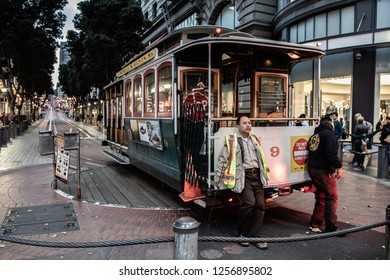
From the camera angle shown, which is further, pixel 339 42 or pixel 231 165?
pixel 339 42

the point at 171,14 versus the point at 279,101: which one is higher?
the point at 171,14

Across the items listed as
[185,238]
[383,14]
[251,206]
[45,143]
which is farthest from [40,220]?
[383,14]

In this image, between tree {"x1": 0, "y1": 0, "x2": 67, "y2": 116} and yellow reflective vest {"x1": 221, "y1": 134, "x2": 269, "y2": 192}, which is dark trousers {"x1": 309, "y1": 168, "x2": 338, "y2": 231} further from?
tree {"x1": 0, "y1": 0, "x2": 67, "y2": 116}

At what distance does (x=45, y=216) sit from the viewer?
20.1ft

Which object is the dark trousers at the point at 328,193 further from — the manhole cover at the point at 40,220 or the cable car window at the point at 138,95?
the cable car window at the point at 138,95

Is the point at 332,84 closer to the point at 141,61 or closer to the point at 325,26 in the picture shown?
the point at 325,26

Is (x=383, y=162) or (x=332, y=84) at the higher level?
(x=332, y=84)

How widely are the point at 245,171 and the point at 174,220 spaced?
1.87 m

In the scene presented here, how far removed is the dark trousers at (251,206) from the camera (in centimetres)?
485

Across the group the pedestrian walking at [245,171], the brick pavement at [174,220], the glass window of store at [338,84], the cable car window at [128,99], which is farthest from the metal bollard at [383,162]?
the glass window of store at [338,84]

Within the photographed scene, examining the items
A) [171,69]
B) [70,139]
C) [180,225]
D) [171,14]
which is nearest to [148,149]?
[70,139]

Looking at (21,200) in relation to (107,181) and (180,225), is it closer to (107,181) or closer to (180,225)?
(107,181)

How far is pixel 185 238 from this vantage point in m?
3.03

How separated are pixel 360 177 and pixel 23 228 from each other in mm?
8787
